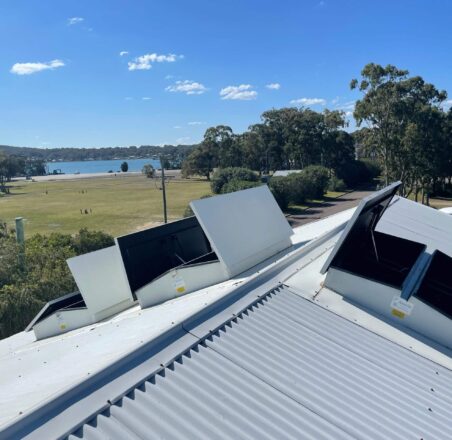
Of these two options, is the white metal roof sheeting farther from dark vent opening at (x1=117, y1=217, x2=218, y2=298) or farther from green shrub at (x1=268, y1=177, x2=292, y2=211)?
green shrub at (x1=268, y1=177, x2=292, y2=211)

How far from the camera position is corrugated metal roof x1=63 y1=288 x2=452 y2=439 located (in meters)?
2.72

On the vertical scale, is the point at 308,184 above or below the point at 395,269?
above

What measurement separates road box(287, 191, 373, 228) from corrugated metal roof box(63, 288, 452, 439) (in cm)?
2191

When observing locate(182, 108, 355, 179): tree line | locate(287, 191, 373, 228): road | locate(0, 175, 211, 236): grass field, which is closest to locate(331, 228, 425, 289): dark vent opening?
locate(287, 191, 373, 228): road

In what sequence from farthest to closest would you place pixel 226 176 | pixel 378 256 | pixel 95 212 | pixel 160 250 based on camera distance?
pixel 226 176 → pixel 95 212 → pixel 160 250 → pixel 378 256

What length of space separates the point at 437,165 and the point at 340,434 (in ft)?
111

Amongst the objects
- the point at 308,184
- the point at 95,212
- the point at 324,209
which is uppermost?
the point at 308,184

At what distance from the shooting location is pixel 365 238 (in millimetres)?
5895

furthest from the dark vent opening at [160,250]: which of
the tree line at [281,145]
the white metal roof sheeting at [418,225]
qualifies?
the tree line at [281,145]

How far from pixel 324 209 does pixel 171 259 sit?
27.4m

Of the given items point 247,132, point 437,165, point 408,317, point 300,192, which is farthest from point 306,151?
point 408,317

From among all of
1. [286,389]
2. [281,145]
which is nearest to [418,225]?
[286,389]

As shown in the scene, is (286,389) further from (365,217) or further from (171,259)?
(171,259)

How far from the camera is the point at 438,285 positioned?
4.84m
